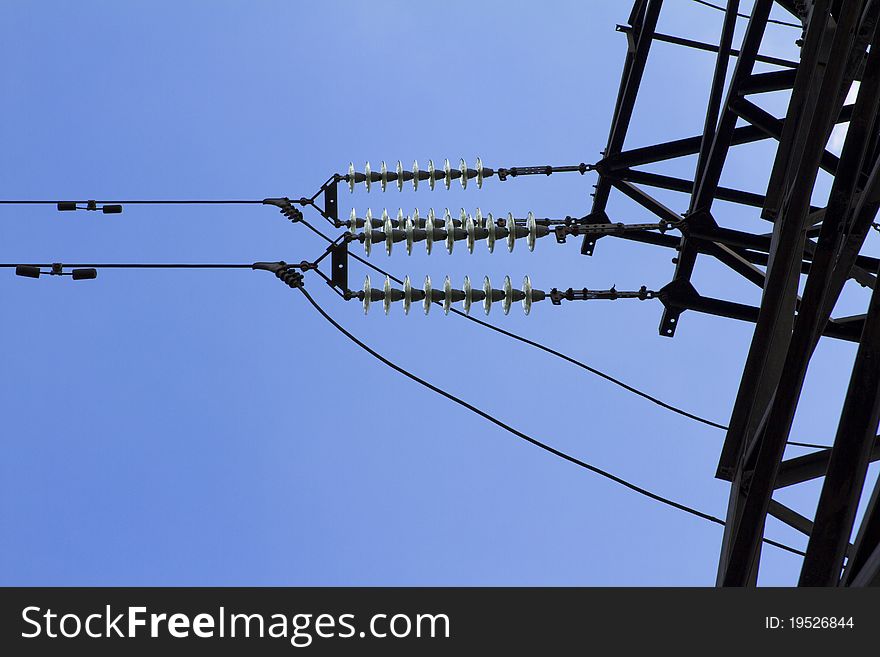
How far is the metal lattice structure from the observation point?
248 inches

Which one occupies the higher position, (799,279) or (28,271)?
(28,271)

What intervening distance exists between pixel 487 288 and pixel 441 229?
→ 2.88ft

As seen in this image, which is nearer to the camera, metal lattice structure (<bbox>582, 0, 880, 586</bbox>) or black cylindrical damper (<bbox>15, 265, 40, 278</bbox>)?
metal lattice structure (<bbox>582, 0, 880, 586</bbox>)

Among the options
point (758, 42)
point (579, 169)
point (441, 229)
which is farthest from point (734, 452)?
point (579, 169)

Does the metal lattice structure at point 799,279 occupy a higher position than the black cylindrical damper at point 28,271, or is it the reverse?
the black cylindrical damper at point 28,271

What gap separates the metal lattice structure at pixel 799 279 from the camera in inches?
248

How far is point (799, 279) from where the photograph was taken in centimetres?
781

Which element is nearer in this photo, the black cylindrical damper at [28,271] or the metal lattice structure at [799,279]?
the metal lattice structure at [799,279]

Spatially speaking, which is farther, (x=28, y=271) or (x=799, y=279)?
(x=28, y=271)

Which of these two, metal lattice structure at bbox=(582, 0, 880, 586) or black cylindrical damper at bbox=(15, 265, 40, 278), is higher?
black cylindrical damper at bbox=(15, 265, 40, 278)

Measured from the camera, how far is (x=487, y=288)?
30.0 feet
